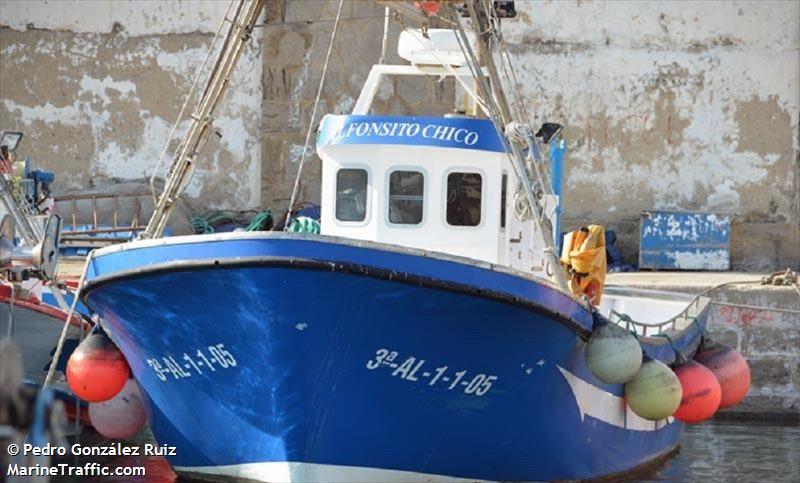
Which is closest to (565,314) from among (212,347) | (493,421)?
(493,421)

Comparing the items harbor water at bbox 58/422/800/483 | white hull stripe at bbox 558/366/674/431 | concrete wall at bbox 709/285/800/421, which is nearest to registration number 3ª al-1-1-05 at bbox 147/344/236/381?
harbor water at bbox 58/422/800/483

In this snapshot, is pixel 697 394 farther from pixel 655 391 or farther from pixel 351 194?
pixel 351 194

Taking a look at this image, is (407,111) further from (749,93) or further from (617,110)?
(749,93)

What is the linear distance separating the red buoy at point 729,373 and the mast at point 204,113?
381 centimetres

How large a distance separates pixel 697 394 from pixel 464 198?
185 centimetres

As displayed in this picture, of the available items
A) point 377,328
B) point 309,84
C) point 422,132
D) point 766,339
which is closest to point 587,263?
point 422,132

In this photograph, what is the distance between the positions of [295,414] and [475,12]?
2.45m

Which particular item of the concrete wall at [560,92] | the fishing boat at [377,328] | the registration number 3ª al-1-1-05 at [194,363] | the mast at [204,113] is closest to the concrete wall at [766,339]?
the concrete wall at [560,92]

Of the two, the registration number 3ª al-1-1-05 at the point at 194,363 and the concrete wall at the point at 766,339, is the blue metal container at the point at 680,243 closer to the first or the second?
the concrete wall at the point at 766,339

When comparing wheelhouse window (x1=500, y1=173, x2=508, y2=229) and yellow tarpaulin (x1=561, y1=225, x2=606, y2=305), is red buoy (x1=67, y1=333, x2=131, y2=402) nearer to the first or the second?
wheelhouse window (x1=500, y1=173, x2=508, y2=229)

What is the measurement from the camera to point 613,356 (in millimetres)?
8562

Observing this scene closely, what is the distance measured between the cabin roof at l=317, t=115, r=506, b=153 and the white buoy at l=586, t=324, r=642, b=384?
1531 millimetres

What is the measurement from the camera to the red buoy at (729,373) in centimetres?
1032

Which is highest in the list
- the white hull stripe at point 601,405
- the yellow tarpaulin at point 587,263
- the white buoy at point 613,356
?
the yellow tarpaulin at point 587,263
